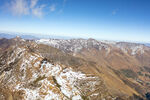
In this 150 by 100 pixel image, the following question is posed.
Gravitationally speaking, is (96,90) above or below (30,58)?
below

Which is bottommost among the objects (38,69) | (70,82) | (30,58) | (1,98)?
(1,98)

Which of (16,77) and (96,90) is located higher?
(16,77)

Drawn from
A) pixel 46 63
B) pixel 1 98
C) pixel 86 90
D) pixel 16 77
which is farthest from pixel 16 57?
pixel 86 90

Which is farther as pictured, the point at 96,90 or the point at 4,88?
the point at 96,90

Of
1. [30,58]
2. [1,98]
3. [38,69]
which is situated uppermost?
[30,58]

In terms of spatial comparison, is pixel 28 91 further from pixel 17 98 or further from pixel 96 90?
pixel 96 90

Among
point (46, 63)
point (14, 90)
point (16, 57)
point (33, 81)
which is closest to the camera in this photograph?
point (14, 90)

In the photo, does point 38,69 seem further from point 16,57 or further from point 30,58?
point 16,57

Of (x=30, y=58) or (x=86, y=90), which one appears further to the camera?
(x=30, y=58)

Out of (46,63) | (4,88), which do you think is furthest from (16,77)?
(46,63)

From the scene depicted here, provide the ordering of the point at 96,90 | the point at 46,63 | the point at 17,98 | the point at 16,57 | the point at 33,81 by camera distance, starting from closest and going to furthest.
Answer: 1. the point at 17,98
2. the point at 33,81
3. the point at 96,90
4. the point at 46,63
5. the point at 16,57
